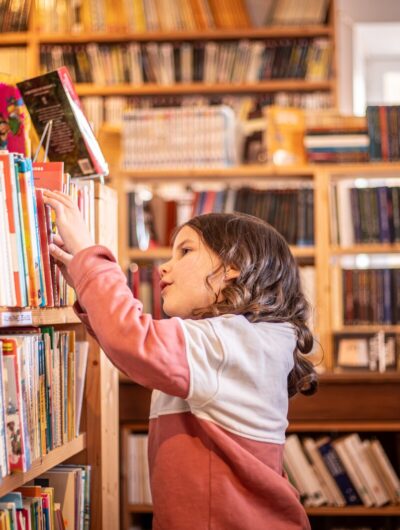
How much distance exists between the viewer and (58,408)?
59.0 inches

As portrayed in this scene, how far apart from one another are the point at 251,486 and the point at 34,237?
54 cm

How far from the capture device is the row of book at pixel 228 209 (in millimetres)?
3365

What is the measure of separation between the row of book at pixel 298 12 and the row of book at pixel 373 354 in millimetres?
1861

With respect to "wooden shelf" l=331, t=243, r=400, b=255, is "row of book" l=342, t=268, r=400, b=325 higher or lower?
lower

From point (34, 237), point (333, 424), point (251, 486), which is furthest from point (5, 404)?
point (333, 424)

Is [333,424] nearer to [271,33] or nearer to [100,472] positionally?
[100,472]

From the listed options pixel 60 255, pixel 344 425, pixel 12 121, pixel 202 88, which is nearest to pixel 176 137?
pixel 202 88

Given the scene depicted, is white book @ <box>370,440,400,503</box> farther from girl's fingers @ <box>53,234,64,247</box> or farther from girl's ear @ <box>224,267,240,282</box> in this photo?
girl's fingers @ <box>53,234,64,247</box>

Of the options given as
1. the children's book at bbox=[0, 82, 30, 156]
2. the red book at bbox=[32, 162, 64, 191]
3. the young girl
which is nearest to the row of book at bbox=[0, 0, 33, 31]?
the children's book at bbox=[0, 82, 30, 156]

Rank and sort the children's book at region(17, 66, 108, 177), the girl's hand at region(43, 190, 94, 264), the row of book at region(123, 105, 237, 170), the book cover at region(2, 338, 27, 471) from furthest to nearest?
1. the row of book at region(123, 105, 237, 170)
2. the children's book at region(17, 66, 108, 177)
3. the girl's hand at region(43, 190, 94, 264)
4. the book cover at region(2, 338, 27, 471)

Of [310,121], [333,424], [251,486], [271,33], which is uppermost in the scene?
[271,33]

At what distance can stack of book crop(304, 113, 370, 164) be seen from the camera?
3.32 metres

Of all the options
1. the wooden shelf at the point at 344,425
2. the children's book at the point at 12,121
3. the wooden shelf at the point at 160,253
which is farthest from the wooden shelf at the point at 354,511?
the children's book at the point at 12,121

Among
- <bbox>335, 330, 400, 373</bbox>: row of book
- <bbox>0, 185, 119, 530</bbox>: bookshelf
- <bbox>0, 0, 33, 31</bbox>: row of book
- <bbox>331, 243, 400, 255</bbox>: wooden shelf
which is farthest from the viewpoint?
<bbox>331, 243, 400, 255</bbox>: wooden shelf
